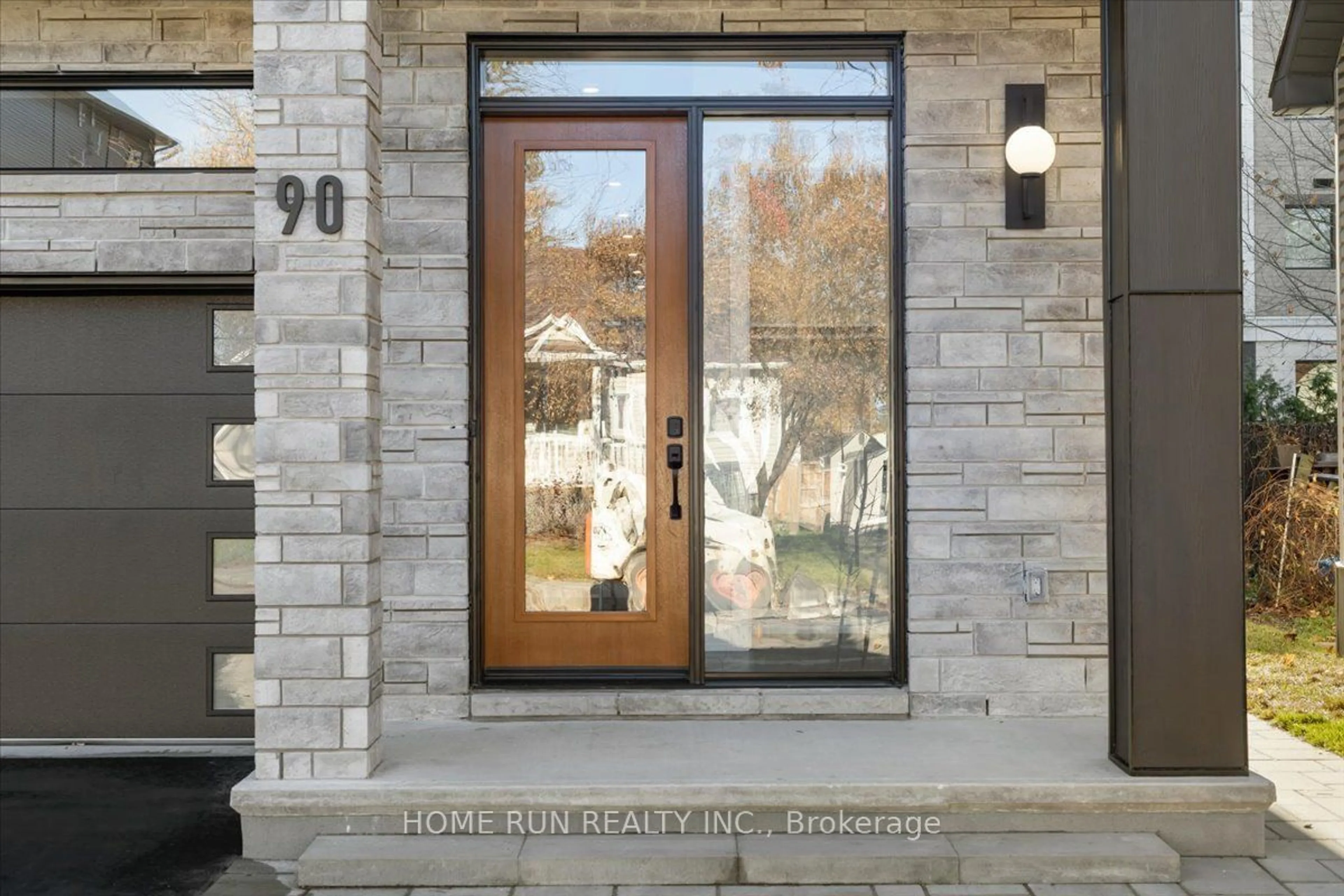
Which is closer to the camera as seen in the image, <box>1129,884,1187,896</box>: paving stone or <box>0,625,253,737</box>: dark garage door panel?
<box>1129,884,1187,896</box>: paving stone

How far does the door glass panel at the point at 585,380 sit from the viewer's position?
4.34 metres

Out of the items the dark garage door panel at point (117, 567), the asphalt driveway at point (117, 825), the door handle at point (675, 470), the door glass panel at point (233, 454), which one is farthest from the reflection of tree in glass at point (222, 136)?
the asphalt driveway at point (117, 825)

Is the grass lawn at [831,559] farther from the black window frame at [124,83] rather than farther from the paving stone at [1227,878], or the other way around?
the black window frame at [124,83]

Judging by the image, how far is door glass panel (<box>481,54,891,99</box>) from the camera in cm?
434

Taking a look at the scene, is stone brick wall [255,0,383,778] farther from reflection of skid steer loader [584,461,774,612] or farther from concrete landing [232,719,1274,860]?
reflection of skid steer loader [584,461,774,612]

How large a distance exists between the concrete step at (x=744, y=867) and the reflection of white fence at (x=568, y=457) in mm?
1575

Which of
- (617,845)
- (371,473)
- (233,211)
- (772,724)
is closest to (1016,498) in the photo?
(772,724)

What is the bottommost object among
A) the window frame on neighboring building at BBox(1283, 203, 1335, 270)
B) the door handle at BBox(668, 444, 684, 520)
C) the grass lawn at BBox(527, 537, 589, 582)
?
the grass lawn at BBox(527, 537, 589, 582)

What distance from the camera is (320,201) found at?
11.1ft

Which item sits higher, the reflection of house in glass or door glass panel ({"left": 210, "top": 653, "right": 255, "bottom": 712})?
the reflection of house in glass

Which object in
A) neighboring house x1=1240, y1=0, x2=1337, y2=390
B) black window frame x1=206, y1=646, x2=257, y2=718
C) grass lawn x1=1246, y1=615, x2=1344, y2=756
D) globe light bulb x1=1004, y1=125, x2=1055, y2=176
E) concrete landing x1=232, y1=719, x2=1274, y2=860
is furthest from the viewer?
neighboring house x1=1240, y1=0, x2=1337, y2=390

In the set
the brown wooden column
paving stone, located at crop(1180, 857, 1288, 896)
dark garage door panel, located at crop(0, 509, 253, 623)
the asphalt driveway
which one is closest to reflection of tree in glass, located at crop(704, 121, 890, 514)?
the brown wooden column

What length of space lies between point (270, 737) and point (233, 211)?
219 cm

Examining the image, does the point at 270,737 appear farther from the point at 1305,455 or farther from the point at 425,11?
the point at 1305,455
